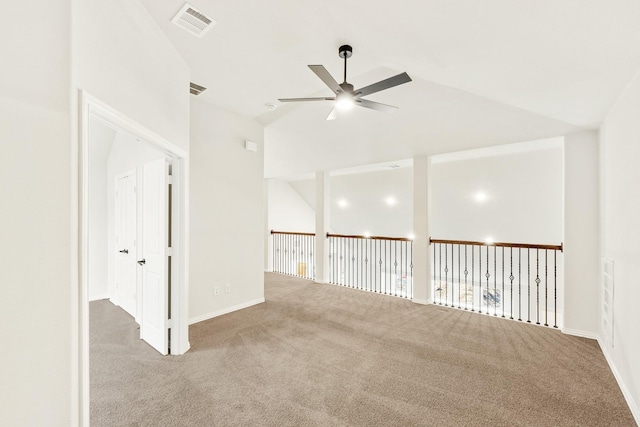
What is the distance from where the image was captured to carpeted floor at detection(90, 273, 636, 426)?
2123 mm

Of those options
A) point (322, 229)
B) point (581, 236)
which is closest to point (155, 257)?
point (322, 229)

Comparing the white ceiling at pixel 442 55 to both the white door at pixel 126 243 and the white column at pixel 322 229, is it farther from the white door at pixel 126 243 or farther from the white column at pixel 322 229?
the white column at pixel 322 229

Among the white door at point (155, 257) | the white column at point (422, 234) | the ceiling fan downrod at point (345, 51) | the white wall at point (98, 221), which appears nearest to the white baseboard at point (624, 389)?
the white column at point (422, 234)

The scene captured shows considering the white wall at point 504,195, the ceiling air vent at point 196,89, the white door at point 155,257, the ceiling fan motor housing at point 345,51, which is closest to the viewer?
the ceiling fan motor housing at point 345,51

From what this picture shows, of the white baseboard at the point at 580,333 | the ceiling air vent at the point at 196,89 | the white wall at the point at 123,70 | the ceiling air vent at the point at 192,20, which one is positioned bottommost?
the white baseboard at the point at 580,333

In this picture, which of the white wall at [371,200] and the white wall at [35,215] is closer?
the white wall at [35,215]

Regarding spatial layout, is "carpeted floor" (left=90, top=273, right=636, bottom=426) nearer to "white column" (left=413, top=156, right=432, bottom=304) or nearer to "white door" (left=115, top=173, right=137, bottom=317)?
"white door" (left=115, top=173, right=137, bottom=317)

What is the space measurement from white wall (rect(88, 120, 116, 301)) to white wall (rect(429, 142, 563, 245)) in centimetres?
612

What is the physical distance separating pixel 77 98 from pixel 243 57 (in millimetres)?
1791

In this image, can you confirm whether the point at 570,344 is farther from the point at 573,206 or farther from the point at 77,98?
the point at 77,98

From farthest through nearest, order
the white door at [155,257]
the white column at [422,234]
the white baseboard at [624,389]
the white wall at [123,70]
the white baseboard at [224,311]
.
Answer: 1. the white column at [422,234]
2. the white baseboard at [224,311]
3. the white door at [155,257]
4. the white baseboard at [624,389]
5. the white wall at [123,70]

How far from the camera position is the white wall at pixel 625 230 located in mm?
2242

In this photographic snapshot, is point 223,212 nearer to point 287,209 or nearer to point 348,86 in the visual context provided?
point 348,86

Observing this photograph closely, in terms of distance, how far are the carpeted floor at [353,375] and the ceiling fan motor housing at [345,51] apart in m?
3.03
